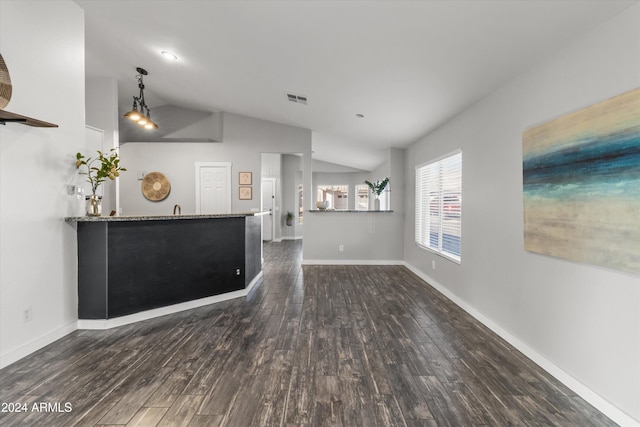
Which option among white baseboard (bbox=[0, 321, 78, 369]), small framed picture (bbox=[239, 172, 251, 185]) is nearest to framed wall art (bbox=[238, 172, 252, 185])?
small framed picture (bbox=[239, 172, 251, 185])

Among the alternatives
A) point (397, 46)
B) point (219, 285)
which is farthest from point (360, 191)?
point (397, 46)

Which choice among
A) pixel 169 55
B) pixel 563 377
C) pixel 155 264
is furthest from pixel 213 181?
pixel 563 377

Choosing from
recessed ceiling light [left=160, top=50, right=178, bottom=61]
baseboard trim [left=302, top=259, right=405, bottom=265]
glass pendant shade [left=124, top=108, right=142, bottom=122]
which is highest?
recessed ceiling light [left=160, top=50, right=178, bottom=61]

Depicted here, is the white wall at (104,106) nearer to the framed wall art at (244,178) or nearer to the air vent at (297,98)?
the framed wall art at (244,178)

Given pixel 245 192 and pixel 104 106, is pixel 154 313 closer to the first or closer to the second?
pixel 245 192

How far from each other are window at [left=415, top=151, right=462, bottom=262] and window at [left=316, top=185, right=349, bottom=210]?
5537 mm

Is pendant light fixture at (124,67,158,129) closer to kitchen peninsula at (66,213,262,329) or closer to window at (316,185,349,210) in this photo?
kitchen peninsula at (66,213,262,329)

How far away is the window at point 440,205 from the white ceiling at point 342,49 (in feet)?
2.18

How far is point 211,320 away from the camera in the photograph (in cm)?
322

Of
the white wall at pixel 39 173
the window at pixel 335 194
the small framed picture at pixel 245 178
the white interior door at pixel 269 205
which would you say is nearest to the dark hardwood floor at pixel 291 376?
the white wall at pixel 39 173

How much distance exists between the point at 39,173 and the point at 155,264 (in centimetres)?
130

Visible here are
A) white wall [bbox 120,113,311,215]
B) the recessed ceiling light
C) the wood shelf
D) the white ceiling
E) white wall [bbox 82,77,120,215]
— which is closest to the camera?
the white ceiling

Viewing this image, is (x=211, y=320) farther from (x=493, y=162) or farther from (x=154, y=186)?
(x=154, y=186)

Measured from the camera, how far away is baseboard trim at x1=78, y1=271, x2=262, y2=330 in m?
2.96
